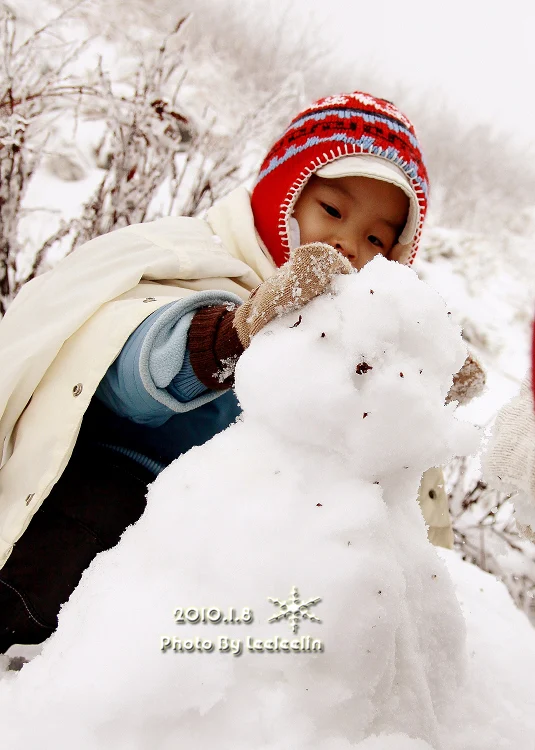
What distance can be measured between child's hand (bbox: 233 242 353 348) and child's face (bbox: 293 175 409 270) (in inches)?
22.5

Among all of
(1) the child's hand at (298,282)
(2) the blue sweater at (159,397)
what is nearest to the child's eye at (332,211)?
(2) the blue sweater at (159,397)

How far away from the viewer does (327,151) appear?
118 centimetres

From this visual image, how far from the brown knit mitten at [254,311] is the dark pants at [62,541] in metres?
0.29

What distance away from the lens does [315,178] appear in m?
1.21

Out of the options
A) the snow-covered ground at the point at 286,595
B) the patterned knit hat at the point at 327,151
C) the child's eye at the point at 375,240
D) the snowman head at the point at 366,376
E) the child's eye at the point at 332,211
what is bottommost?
the snow-covered ground at the point at 286,595

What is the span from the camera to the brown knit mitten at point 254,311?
54 cm

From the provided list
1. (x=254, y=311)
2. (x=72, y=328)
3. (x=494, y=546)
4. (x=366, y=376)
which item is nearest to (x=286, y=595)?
(x=366, y=376)

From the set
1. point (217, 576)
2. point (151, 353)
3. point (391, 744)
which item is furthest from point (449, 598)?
point (151, 353)

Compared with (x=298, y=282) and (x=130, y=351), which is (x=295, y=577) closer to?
(x=298, y=282)

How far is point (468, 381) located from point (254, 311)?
44 centimetres

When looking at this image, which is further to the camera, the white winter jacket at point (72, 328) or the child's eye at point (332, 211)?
the child's eye at point (332, 211)

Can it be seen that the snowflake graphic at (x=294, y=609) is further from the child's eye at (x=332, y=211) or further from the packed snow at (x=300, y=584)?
the child's eye at (x=332, y=211)

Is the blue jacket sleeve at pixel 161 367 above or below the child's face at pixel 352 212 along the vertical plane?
below

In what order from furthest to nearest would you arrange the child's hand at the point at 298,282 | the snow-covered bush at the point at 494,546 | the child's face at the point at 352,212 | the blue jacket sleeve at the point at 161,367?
the snow-covered bush at the point at 494,546 < the child's face at the point at 352,212 < the blue jacket sleeve at the point at 161,367 < the child's hand at the point at 298,282
